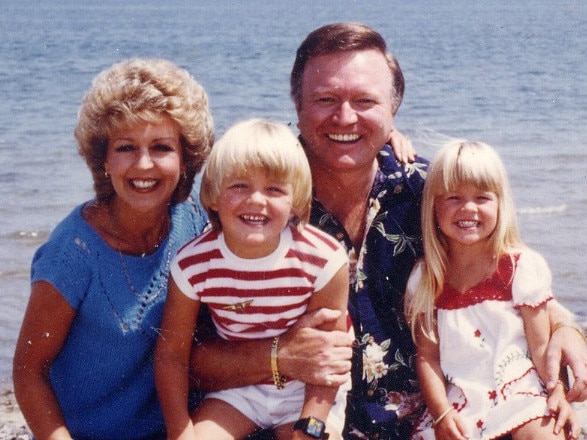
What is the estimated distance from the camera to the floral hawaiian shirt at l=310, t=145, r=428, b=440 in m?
3.87

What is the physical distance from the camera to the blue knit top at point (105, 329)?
3453 mm

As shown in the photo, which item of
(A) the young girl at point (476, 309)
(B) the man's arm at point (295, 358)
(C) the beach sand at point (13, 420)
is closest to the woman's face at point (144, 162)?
(B) the man's arm at point (295, 358)

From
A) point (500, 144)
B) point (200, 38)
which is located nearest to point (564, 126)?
point (500, 144)

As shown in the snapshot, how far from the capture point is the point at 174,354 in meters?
3.49

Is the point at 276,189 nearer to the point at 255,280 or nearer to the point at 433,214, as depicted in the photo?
the point at 255,280

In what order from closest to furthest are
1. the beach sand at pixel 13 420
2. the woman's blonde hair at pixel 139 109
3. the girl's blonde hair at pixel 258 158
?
1. the girl's blonde hair at pixel 258 158
2. the woman's blonde hair at pixel 139 109
3. the beach sand at pixel 13 420

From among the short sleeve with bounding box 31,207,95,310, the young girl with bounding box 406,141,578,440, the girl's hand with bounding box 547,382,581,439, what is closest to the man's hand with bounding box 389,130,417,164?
the young girl with bounding box 406,141,578,440

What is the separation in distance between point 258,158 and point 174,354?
0.84 meters

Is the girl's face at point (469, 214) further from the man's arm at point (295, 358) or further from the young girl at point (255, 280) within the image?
the man's arm at point (295, 358)

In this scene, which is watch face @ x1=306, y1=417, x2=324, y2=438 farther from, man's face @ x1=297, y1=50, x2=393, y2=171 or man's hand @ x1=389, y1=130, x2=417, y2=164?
man's hand @ x1=389, y1=130, x2=417, y2=164

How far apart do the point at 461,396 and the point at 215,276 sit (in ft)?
3.72

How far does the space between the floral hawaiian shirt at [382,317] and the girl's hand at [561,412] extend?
0.61 metres

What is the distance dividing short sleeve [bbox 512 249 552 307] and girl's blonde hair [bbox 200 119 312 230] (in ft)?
3.15

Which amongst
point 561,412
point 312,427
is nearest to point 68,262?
point 312,427
